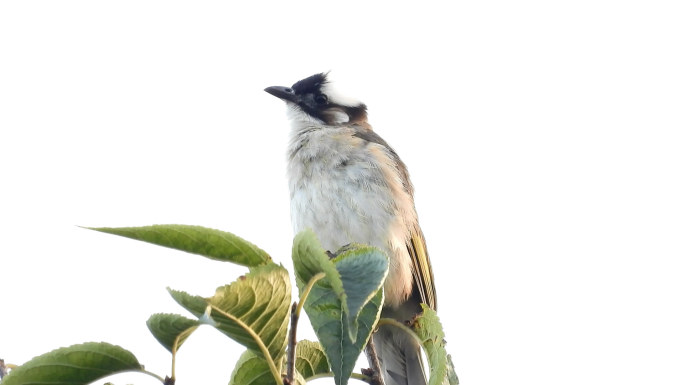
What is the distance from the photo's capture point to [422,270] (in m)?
6.21

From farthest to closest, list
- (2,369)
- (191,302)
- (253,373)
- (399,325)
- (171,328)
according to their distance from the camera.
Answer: (399,325) → (253,373) → (2,369) → (171,328) → (191,302)

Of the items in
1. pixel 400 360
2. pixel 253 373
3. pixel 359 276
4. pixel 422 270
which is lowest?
pixel 400 360

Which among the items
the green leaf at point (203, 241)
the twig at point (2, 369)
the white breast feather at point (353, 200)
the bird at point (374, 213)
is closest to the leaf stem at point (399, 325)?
the green leaf at point (203, 241)

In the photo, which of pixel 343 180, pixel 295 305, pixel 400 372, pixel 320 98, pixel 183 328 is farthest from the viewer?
pixel 320 98

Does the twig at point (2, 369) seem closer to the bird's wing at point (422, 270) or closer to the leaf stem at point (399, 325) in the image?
the leaf stem at point (399, 325)

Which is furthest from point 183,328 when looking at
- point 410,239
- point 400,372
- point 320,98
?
point 320,98

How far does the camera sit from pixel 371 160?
6.40 m

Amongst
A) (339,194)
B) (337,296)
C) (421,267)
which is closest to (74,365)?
(337,296)

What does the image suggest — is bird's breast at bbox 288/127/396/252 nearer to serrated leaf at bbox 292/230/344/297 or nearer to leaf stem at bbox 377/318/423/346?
leaf stem at bbox 377/318/423/346

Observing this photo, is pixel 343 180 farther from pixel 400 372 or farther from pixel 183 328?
pixel 183 328

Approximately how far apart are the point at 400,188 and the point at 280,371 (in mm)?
4314

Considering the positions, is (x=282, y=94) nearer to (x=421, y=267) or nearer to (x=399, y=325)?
(x=421, y=267)

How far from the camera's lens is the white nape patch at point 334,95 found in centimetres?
764

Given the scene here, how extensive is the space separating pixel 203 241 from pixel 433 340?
52.9 inches
